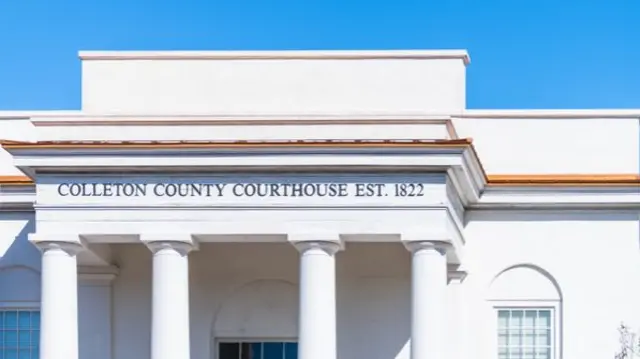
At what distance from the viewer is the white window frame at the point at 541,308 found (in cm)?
6681

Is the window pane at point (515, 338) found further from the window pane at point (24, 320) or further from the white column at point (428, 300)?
the window pane at point (24, 320)

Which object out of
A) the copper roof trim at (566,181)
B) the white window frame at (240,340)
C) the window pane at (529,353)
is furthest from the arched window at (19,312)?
the window pane at (529,353)

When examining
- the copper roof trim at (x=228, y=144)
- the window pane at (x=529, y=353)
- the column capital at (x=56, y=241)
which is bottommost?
the window pane at (x=529, y=353)

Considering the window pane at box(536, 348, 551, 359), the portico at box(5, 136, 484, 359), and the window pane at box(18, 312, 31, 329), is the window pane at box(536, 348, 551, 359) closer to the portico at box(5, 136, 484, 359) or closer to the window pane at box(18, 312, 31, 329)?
the portico at box(5, 136, 484, 359)

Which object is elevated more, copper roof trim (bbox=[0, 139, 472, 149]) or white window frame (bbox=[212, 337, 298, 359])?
copper roof trim (bbox=[0, 139, 472, 149])

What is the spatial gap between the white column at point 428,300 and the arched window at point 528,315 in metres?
6.10

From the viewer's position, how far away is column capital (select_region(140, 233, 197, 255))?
61.2m

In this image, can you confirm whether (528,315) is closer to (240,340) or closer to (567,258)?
(567,258)

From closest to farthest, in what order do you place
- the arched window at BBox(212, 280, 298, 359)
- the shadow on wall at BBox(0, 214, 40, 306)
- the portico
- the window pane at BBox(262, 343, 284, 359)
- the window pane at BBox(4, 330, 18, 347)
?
the portico
the arched window at BBox(212, 280, 298, 359)
the window pane at BBox(262, 343, 284, 359)
the window pane at BBox(4, 330, 18, 347)
the shadow on wall at BBox(0, 214, 40, 306)

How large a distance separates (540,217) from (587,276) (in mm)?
2159

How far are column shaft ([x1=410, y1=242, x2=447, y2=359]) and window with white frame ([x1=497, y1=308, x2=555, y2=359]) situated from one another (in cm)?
607

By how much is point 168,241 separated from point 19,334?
8.13m

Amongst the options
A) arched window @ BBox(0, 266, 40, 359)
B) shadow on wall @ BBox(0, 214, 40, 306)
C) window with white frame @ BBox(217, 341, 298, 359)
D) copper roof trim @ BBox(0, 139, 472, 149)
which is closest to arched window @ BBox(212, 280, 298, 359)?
window with white frame @ BBox(217, 341, 298, 359)

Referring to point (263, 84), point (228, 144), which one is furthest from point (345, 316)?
point (228, 144)
